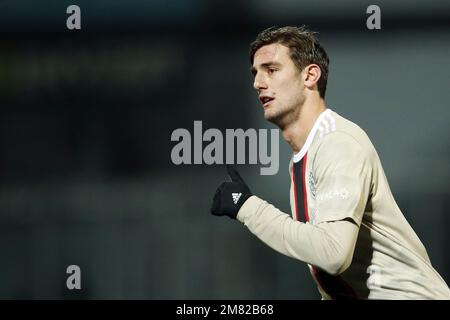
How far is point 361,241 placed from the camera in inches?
76.6

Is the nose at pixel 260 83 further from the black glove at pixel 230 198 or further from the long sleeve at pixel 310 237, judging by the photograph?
the long sleeve at pixel 310 237

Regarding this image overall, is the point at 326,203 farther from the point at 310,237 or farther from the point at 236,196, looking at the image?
the point at 236,196

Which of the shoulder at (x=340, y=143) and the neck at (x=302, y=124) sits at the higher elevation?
the neck at (x=302, y=124)

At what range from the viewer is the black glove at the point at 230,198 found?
1.93 m

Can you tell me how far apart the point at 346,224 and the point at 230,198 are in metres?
0.36

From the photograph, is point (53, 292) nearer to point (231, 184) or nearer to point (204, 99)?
point (204, 99)

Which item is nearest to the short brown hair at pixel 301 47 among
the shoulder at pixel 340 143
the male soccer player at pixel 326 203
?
the male soccer player at pixel 326 203

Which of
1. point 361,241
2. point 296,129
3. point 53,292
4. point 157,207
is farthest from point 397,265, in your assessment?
point 53,292

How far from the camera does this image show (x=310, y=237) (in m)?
1.76

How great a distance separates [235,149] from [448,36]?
100 centimetres

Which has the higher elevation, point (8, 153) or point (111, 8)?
point (111, 8)

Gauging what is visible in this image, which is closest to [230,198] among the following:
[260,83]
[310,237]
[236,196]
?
[236,196]

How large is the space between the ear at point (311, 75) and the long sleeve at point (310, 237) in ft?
1.65

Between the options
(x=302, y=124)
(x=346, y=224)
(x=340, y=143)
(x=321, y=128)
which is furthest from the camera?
(x=302, y=124)
